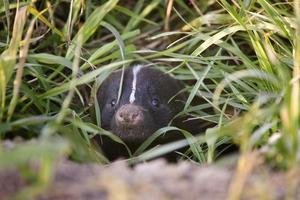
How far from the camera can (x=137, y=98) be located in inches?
170

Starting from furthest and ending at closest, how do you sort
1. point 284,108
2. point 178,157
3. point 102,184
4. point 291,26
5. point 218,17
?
1. point 218,17
2. point 178,157
3. point 291,26
4. point 284,108
5. point 102,184

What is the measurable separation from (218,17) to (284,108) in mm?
2131

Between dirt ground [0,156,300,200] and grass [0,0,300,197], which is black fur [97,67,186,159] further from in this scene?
dirt ground [0,156,300,200]

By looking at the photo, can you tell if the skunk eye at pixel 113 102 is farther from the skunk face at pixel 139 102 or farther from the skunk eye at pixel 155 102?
the skunk eye at pixel 155 102

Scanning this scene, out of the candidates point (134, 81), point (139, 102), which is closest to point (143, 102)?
point (139, 102)

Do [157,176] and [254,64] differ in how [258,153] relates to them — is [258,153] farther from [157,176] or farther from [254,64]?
[254,64]

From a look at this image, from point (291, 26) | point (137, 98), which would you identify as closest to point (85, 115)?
point (137, 98)

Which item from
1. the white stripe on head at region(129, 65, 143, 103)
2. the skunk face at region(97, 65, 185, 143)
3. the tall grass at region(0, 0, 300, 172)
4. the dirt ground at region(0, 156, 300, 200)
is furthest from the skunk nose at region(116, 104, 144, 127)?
the dirt ground at region(0, 156, 300, 200)

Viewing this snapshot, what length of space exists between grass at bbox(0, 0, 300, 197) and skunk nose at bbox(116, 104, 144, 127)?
140mm

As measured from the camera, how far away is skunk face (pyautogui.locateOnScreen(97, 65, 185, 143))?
157 inches

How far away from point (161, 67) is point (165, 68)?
7 cm

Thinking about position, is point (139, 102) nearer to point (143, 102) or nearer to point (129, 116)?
point (143, 102)

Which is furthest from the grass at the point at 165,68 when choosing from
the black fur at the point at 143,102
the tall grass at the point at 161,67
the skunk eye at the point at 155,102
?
the skunk eye at the point at 155,102

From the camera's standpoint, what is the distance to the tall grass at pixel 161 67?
10.0 ft
